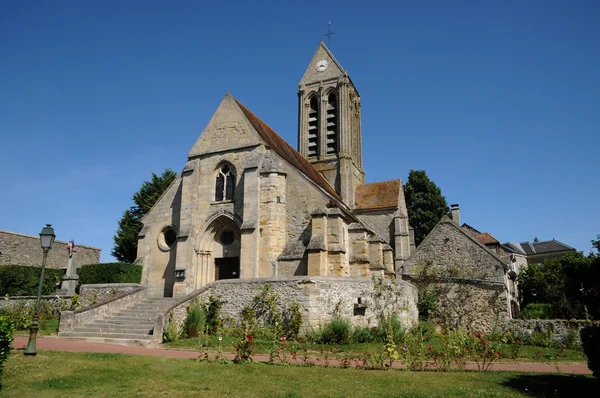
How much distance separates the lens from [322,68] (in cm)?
3362

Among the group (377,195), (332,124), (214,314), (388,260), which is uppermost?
(332,124)

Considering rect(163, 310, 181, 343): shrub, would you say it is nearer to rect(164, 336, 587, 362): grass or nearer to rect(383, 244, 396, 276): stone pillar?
rect(164, 336, 587, 362): grass

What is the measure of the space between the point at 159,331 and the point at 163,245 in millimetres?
8983

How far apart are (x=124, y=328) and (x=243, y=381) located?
8.21 m

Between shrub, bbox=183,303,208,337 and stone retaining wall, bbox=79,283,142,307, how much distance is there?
15.2ft

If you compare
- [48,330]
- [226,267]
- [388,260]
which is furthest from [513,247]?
[48,330]

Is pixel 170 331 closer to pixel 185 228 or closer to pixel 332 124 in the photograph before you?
pixel 185 228

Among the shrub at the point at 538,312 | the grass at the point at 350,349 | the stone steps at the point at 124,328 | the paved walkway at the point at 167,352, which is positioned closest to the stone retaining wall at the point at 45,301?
the stone steps at the point at 124,328

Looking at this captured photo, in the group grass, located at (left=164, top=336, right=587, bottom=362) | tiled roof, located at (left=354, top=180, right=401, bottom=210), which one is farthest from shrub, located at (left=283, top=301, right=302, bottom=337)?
tiled roof, located at (left=354, top=180, right=401, bottom=210)

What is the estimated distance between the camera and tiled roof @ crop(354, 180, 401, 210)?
95.7 ft

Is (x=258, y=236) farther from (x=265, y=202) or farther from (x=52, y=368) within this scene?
(x=52, y=368)

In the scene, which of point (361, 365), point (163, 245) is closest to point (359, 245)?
point (163, 245)

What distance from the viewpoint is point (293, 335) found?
12.9 m

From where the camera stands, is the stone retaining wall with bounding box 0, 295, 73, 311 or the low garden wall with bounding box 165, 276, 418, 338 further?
the stone retaining wall with bounding box 0, 295, 73, 311
